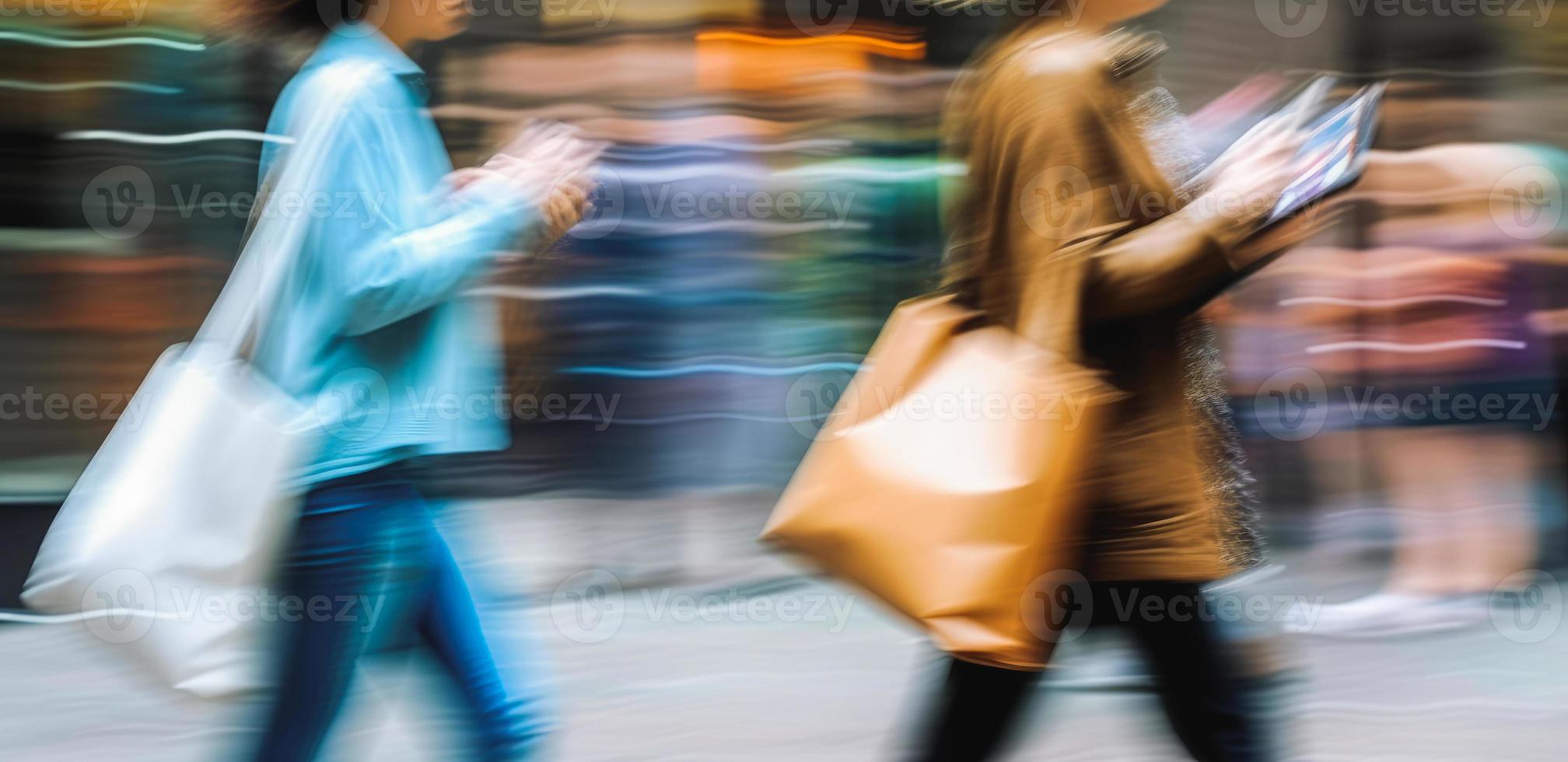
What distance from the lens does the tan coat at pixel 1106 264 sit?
2.27 meters

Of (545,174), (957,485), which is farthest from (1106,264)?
(545,174)

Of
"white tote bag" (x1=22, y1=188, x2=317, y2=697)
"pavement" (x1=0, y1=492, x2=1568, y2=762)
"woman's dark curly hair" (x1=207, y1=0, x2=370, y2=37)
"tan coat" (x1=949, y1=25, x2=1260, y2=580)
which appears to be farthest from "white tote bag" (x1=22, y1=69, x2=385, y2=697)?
"tan coat" (x1=949, y1=25, x2=1260, y2=580)

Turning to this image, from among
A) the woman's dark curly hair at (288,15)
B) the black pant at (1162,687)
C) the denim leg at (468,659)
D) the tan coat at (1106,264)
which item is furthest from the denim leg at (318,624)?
the tan coat at (1106,264)

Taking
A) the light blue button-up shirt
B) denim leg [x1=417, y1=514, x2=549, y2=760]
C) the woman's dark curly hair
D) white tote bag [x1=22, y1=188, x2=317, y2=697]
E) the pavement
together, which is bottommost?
the pavement

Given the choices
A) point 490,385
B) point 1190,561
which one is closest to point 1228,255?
point 1190,561

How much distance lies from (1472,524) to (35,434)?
4.58 metres

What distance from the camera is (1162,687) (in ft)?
7.88

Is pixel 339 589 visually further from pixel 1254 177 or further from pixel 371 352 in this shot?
pixel 1254 177

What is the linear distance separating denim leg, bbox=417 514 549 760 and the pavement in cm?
34

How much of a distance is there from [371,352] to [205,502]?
11.7 inches

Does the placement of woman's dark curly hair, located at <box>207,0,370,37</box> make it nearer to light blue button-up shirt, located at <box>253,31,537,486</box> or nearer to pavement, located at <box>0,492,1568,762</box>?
light blue button-up shirt, located at <box>253,31,537,486</box>

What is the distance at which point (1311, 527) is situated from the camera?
613 centimetres

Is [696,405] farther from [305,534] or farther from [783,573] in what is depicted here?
[305,534]

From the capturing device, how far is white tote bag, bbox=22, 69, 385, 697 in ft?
7.36
